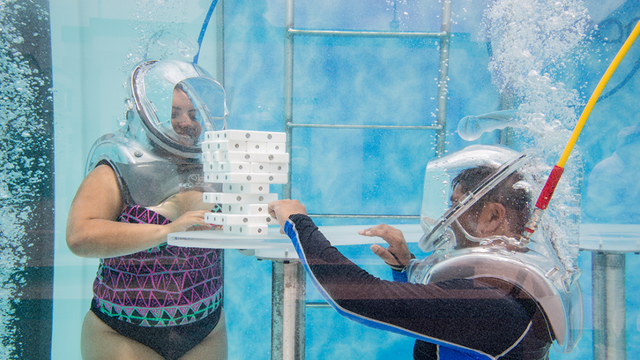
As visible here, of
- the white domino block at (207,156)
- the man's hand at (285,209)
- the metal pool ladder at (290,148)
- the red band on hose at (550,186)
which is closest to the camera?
the red band on hose at (550,186)

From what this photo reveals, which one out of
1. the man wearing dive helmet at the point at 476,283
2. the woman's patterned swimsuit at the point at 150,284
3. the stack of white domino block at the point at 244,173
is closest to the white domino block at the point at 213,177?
the stack of white domino block at the point at 244,173

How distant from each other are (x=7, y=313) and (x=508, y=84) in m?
2.80

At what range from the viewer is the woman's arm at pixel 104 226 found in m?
1.14

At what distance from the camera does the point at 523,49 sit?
6.79ft

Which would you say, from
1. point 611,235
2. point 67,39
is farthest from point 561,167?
point 67,39

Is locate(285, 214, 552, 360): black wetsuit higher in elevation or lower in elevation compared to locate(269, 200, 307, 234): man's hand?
lower

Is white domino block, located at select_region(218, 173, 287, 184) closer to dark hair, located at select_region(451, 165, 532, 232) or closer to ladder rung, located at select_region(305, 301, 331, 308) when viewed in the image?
dark hair, located at select_region(451, 165, 532, 232)

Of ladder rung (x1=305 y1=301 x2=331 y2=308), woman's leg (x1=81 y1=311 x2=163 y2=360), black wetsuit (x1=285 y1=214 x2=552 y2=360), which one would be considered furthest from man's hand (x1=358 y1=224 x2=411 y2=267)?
ladder rung (x1=305 y1=301 x2=331 y2=308)

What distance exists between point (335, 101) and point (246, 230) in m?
1.11

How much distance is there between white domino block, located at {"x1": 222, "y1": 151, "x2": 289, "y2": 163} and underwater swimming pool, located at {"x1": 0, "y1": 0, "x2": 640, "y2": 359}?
2.54ft

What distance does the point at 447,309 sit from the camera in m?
0.80

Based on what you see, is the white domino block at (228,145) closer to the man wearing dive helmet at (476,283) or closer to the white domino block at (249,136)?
the white domino block at (249,136)

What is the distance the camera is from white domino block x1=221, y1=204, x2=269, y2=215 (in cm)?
128

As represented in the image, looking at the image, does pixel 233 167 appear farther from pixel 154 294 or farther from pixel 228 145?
pixel 154 294
